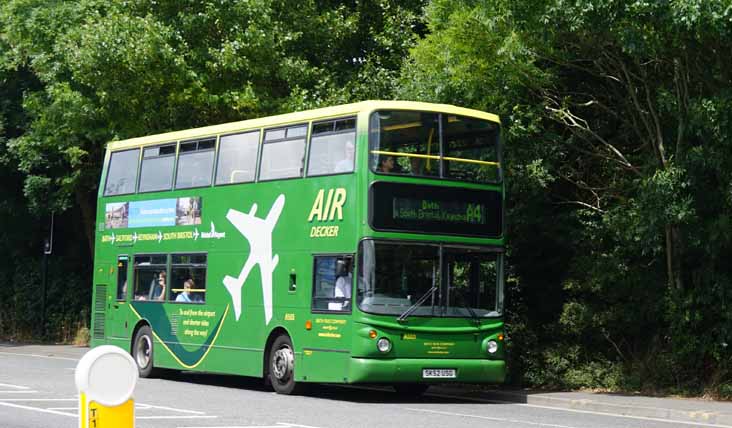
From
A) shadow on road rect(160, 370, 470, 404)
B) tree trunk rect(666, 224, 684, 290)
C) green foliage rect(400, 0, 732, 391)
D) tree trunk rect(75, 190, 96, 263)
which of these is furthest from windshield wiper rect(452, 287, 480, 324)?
tree trunk rect(75, 190, 96, 263)

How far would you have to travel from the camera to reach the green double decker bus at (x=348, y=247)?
1817cm

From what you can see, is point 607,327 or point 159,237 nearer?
point 607,327

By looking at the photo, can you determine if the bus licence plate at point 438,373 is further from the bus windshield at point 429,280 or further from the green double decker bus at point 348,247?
the bus windshield at point 429,280

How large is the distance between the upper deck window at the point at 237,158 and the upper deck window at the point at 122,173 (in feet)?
9.90

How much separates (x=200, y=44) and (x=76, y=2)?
15.7 ft

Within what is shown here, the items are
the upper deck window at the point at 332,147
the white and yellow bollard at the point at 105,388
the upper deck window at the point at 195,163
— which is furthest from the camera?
the upper deck window at the point at 195,163

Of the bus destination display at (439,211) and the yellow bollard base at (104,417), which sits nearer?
the yellow bollard base at (104,417)

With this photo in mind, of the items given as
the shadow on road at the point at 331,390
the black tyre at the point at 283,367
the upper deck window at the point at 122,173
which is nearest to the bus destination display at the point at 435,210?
the shadow on road at the point at 331,390

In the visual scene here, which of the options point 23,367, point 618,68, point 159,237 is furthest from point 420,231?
point 23,367

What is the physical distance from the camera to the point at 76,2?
102 feet

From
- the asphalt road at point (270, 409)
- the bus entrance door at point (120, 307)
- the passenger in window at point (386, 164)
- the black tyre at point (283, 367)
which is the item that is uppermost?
the passenger in window at point (386, 164)

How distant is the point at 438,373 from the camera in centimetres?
1842

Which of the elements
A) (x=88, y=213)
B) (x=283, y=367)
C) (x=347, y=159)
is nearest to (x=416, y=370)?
(x=283, y=367)

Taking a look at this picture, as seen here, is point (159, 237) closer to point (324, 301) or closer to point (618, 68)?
point (324, 301)
